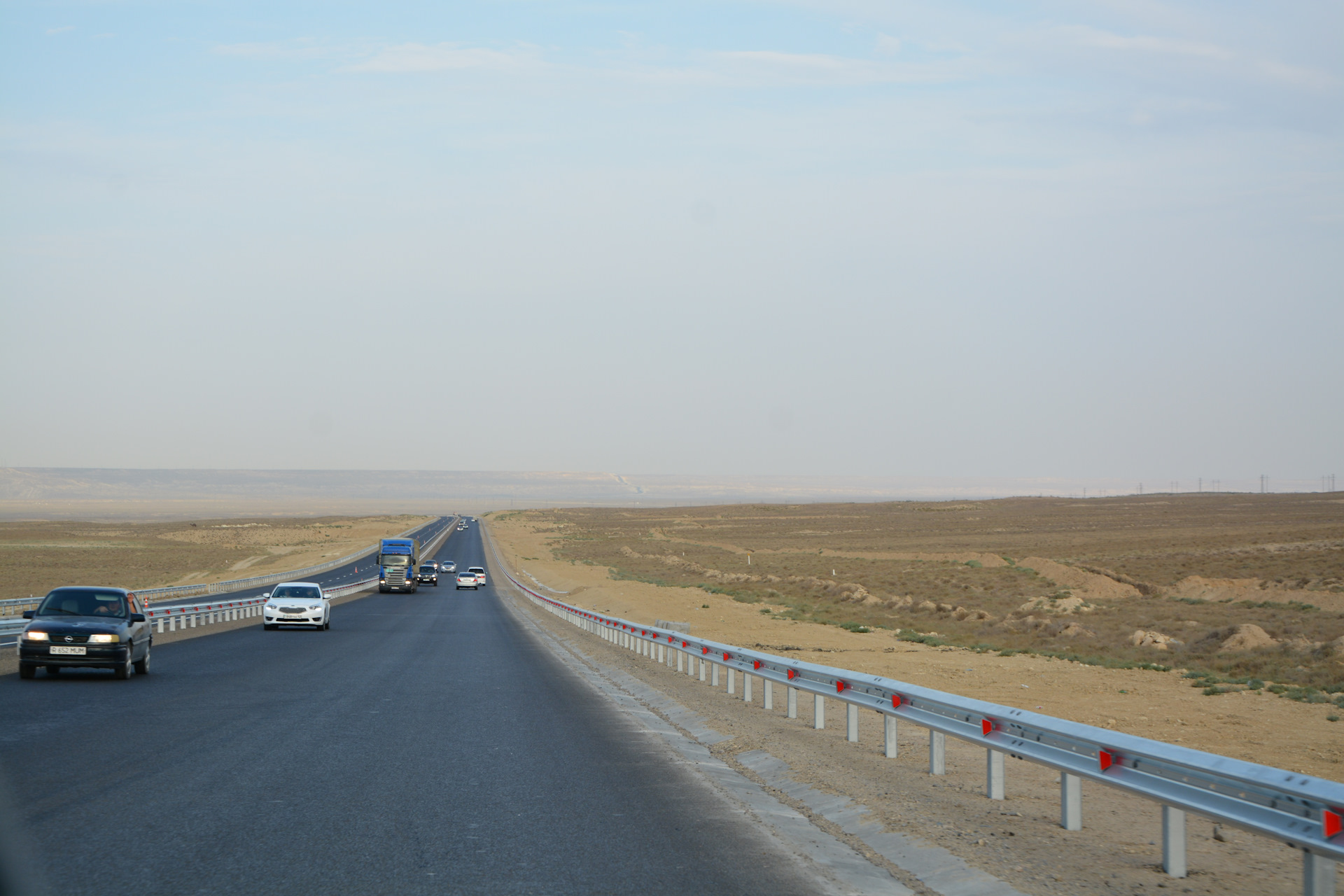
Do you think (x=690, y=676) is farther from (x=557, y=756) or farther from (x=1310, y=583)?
(x=1310, y=583)

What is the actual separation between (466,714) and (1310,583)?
39.1 m

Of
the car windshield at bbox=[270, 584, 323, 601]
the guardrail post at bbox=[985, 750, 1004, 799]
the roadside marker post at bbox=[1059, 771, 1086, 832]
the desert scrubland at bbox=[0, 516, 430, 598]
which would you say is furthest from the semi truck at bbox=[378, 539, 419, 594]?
the roadside marker post at bbox=[1059, 771, 1086, 832]

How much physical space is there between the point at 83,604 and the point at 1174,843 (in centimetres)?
1770

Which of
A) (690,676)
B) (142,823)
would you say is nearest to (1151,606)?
(690,676)

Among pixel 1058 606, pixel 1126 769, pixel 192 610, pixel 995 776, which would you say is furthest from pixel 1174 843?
pixel 192 610

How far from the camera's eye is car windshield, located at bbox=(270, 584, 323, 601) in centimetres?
3469

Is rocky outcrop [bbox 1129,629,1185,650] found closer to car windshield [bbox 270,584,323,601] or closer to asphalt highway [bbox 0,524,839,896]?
asphalt highway [bbox 0,524,839,896]

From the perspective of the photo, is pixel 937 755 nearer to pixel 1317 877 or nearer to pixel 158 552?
pixel 1317 877

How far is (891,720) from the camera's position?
472 inches

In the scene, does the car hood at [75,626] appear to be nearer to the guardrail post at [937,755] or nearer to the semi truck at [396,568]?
the guardrail post at [937,755]

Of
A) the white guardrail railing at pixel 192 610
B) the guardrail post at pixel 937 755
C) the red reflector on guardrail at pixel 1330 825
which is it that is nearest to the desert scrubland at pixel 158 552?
the white guardrail railing at pixel 192 610

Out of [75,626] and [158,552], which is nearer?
[75,626]

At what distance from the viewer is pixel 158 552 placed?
318 feet

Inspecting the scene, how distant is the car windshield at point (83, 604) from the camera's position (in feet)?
62.1
